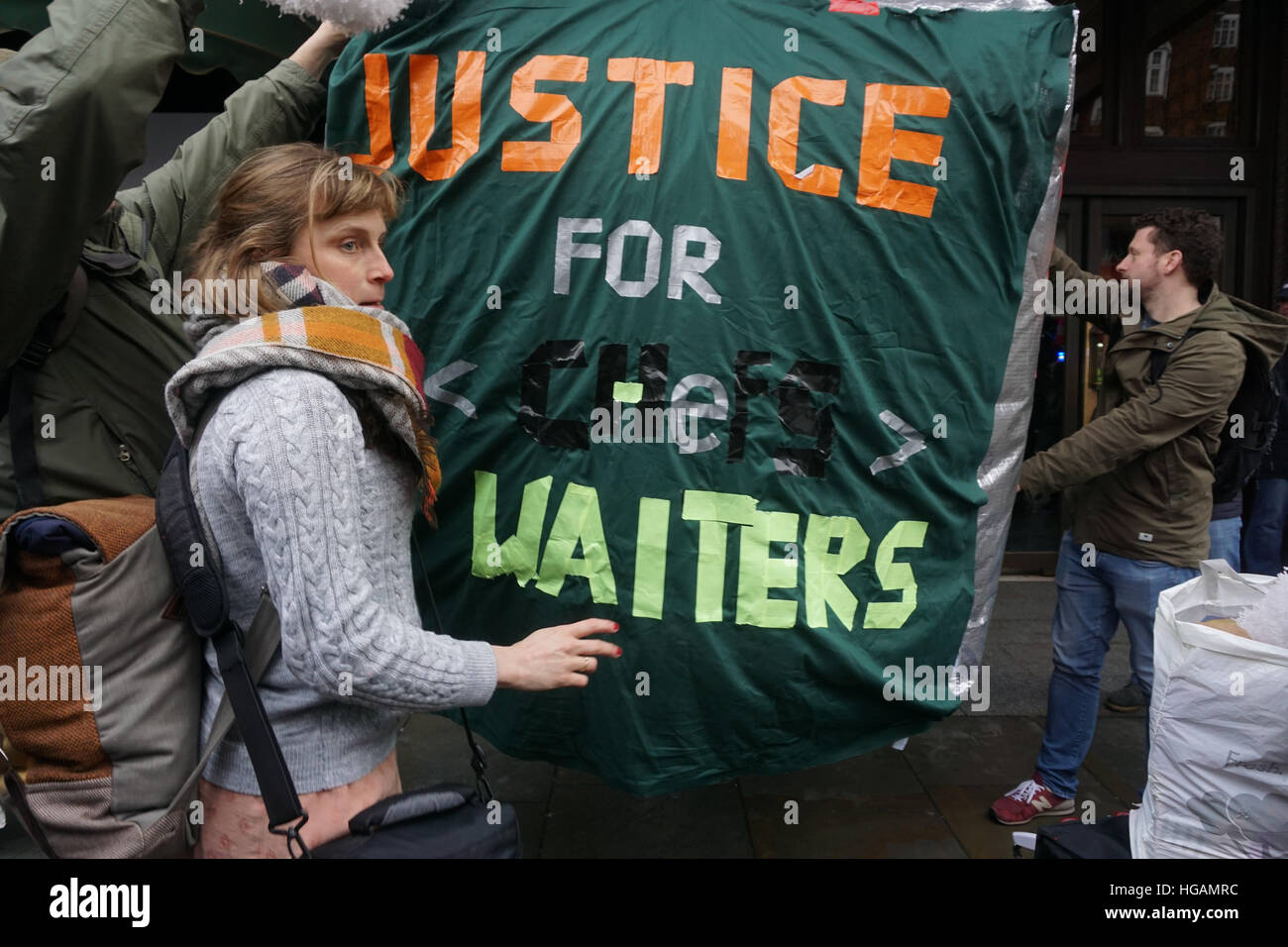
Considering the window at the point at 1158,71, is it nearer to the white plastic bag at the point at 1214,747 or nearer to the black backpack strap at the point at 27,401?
the white plastic bag at the point at 1214,747

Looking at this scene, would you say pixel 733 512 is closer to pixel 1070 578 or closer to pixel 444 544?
pixel 444 544

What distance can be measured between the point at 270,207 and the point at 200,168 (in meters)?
0.78

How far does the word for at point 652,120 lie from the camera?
7.34 feet

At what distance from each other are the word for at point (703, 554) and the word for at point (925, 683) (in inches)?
8.2

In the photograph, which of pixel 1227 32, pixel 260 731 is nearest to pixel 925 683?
pixel 260 731

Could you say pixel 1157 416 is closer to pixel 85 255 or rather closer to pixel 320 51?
pixel 320 51

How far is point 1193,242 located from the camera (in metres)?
3.16

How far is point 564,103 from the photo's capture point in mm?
2242

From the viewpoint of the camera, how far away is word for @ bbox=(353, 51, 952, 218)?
7.34 ft

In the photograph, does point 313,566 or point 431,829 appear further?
point 431,829

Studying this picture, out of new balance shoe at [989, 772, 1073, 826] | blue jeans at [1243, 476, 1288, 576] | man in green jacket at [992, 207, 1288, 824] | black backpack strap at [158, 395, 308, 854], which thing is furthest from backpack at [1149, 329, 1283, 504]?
black backpack strap at [158, 395, 308, 854]

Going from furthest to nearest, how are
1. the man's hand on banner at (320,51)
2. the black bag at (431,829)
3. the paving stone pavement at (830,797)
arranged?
1. the paving stone pavement at (830,797)
2. the man's hand on banner at (320,51)
3. the black bag at (431,829)

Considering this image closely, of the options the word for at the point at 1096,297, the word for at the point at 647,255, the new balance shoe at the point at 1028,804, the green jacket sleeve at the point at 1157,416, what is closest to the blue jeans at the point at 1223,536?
the green jacket sleeve at the point at 1157,416

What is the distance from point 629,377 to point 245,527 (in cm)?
111
